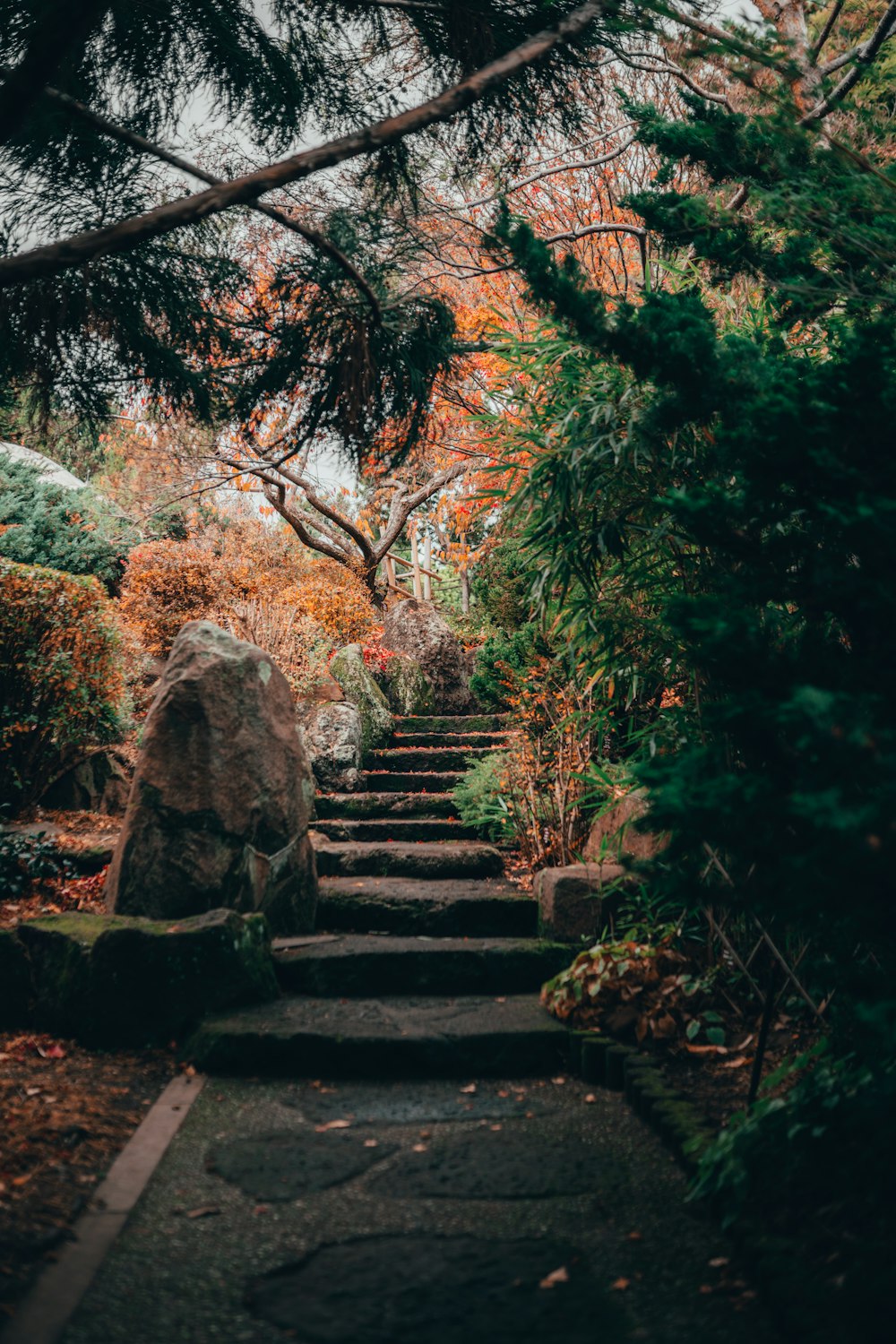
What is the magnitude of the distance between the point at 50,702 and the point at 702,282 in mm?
5313

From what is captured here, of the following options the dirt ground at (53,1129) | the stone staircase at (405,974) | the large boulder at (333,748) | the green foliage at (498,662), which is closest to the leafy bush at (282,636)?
the large boulder at (333,748)

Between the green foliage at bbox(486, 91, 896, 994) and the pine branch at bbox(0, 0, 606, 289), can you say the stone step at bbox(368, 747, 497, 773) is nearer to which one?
the green foliage at bbox(486, 91, 896, 994)

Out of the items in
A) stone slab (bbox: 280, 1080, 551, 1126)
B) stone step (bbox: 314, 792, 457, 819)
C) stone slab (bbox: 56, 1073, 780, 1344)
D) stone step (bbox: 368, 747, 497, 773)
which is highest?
stone step (bbox: 368, 747, 497, 773)

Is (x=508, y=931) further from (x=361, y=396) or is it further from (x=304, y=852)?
(x=361, y=396)

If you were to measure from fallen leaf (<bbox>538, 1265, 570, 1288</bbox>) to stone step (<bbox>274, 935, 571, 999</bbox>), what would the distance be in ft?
8.08

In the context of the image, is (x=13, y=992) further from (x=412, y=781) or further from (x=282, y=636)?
(x=282, y=636)

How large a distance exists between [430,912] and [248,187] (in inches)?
155

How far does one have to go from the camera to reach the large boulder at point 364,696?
31.3 ft

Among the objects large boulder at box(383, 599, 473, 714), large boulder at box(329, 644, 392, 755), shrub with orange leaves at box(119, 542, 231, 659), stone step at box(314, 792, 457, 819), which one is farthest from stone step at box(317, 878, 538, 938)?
large boulder at box(383, 599, 473, 714)

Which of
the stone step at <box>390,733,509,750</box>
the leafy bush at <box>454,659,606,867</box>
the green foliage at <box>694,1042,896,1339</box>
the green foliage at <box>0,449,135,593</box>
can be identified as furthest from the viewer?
the green foliage at <box>0,449,135,593</box>

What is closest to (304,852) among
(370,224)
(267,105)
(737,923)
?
(737,923)

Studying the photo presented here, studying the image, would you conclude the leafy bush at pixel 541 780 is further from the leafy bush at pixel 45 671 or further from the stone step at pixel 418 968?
the leafy bush at pixel 45 671

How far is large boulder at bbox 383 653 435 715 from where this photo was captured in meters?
11.9

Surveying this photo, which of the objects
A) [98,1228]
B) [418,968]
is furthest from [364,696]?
[98,1228]
